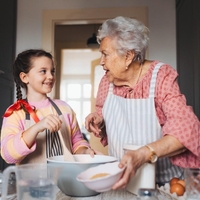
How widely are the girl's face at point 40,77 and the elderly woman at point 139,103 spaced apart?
8.6 inches

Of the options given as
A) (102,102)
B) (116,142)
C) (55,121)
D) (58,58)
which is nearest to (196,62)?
(102,102)

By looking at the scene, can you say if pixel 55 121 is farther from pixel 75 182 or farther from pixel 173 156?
pixel 173 156

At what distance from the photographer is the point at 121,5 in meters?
2.82

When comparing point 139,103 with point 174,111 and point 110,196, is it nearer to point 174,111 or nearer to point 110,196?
point 174,111

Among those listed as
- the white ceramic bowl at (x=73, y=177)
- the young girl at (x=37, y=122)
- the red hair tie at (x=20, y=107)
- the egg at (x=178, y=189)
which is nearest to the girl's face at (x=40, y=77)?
the young girl at (x=37, y=122)

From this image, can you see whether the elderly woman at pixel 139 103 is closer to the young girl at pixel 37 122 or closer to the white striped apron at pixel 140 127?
the white striped apron at pixel 140 127

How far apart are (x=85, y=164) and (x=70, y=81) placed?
5584 millimetres

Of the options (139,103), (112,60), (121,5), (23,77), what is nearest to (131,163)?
(139,103)

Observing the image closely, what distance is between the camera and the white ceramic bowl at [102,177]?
689 mm

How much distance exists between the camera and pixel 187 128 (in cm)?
96

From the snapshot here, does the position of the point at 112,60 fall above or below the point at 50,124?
above

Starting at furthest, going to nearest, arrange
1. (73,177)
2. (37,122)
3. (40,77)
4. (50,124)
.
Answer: (40,77) → (37,122) → (50,124) → (73,177)

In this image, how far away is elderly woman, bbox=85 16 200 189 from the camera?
1008 mm

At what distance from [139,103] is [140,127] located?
0.09 metres
